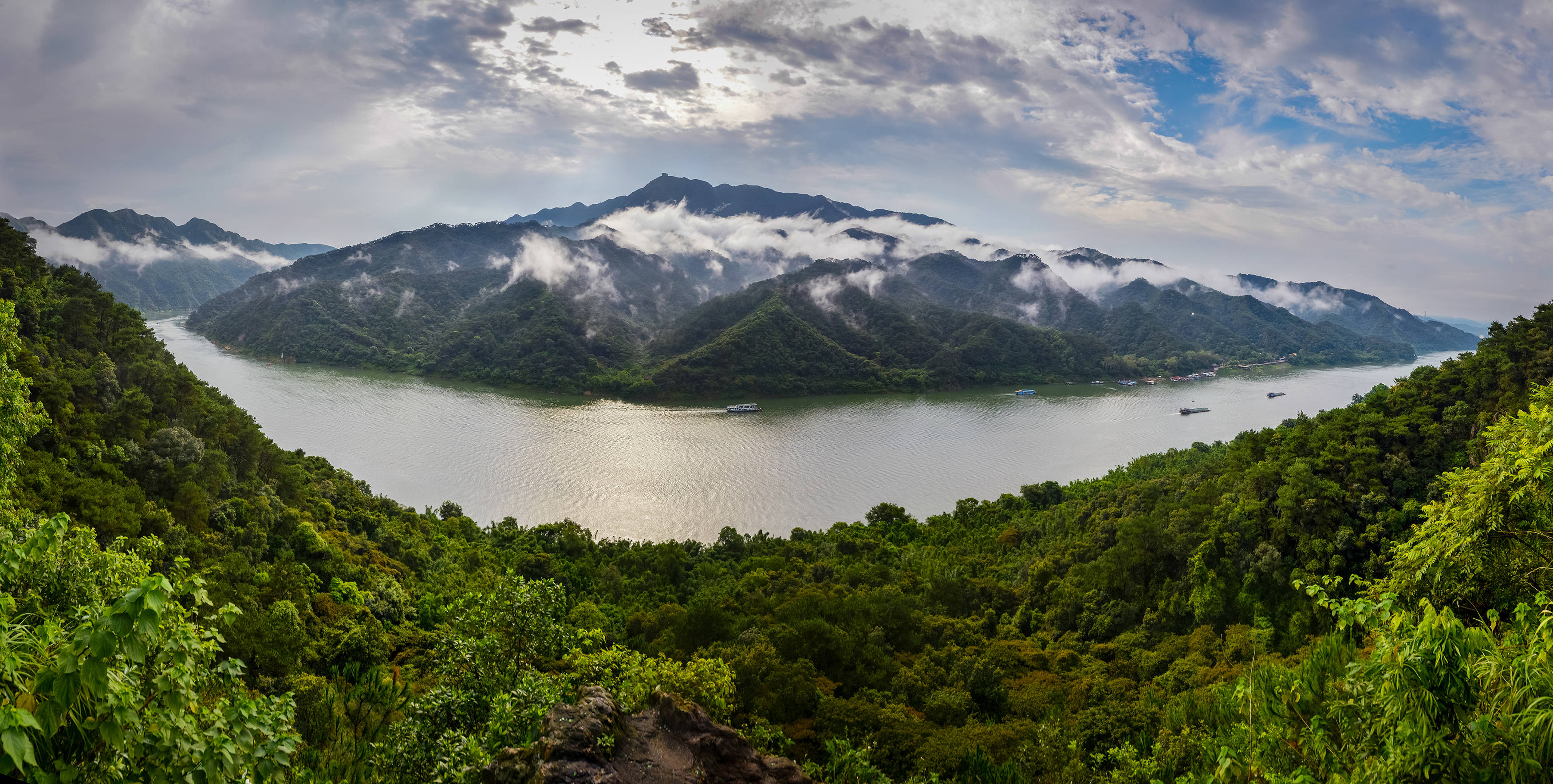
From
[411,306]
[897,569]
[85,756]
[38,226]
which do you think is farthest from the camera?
[38,226]

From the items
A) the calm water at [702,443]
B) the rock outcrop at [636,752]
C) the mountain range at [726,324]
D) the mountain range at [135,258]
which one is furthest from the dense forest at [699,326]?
the rock outcrop at [636,752]

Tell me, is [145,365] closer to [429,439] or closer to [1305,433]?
[429,439]

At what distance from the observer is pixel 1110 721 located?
427 inches

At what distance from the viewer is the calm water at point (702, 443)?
3603 cm

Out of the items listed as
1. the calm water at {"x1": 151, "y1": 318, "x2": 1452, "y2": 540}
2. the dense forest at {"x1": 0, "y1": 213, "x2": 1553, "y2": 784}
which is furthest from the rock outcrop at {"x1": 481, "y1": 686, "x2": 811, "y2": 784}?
the calm water at {"x1": 151, "y1": 318, "x2": 1452, "y2": 540}

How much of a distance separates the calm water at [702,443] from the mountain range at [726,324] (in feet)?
26.9

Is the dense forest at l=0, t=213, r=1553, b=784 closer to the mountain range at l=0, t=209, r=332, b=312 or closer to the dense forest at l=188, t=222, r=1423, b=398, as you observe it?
the dense forest at l=188, t=222, r=1423, b=398

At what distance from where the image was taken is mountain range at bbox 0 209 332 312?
147 meters

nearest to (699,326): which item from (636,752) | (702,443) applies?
(702,443)

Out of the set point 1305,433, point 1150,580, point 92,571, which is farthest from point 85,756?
point 1305,433

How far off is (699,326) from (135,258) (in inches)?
6071

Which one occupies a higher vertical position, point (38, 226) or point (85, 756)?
point (38, 226)

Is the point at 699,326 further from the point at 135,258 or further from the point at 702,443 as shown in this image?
the point at 135,258

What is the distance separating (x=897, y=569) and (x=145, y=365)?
90.1 ft
